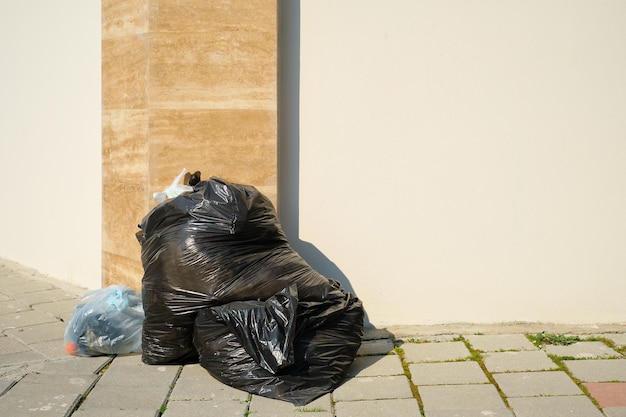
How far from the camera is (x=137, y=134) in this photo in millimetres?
5301

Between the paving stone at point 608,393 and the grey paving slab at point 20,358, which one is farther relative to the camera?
the grey paving slab at point 20,358

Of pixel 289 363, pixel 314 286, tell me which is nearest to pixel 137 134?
pixel 314 286

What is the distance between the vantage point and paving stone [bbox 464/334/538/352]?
4.75m

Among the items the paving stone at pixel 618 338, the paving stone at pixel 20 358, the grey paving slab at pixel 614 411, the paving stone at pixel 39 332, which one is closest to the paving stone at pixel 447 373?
the grey paving slab at pixel 614 411

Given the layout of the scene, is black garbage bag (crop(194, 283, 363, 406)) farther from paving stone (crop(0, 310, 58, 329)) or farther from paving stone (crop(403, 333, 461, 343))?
paving stone (crop(0, 310, 58, 329))

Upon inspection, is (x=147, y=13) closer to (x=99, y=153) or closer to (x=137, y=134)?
(x=137, y=134)

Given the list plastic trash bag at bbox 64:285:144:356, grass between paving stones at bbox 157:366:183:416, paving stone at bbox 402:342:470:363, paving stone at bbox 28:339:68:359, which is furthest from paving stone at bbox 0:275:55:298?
paving stone at bbox 402:342:470:363

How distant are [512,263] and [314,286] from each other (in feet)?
4.44

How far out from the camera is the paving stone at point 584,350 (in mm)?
4588

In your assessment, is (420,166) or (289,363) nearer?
(289,363)

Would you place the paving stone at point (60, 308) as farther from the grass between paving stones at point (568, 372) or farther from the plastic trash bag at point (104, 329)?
the grass between paving stones at point (568, 372)

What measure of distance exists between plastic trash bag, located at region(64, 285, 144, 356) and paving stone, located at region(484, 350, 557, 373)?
201cm

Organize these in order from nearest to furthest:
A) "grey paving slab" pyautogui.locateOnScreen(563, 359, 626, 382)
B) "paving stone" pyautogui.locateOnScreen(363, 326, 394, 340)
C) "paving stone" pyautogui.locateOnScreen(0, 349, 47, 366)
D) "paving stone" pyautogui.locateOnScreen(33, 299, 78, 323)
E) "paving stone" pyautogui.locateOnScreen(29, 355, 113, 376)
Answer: "grey paving slab" pyautogui.locateOnScreen(563, 359, 626, 382), "paving stone" pyautogui.locateOnScreen(29, 355, 113, 376), "paving stone" pyautogui.locateOnScreen(0, 349, 47, 366), "paving stone" pyautogui.locateOnScreen(363, 326, 394, 340), "paving stone" pyautogui.locateOnScreen(33, 299, 78, 323)

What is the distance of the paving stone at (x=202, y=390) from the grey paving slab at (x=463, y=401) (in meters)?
0.91
